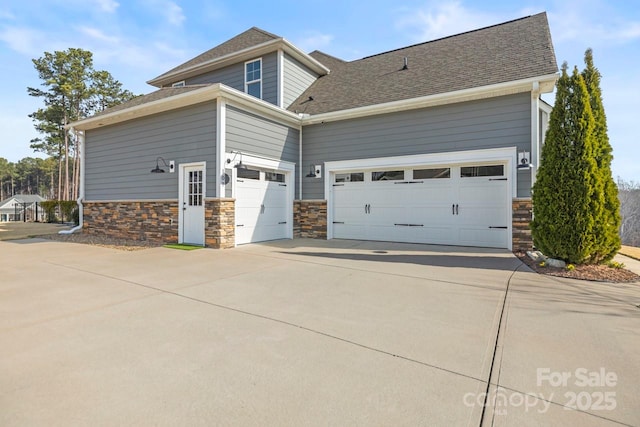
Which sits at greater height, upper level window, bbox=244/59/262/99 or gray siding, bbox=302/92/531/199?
upper level window, bbox=244/59/262/99

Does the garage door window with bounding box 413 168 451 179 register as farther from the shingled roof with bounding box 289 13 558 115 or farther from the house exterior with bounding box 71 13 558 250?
the shingled roof with bounding box 289 13 558 115

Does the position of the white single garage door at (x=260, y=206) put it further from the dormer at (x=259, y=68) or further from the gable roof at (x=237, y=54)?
the gable roof at (x=237, y=54)

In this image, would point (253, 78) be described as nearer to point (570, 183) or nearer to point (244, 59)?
point (244, 59)

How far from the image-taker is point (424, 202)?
27.7 feet

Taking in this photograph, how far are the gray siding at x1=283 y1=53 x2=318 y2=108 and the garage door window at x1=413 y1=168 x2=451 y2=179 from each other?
192 inches

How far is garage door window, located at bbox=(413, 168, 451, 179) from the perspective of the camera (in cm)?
815

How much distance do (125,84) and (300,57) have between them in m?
24.9

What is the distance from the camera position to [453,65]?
29.8 ft

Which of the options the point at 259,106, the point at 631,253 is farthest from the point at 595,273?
the point at 259,106

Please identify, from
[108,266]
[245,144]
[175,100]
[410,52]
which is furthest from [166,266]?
[410,52]

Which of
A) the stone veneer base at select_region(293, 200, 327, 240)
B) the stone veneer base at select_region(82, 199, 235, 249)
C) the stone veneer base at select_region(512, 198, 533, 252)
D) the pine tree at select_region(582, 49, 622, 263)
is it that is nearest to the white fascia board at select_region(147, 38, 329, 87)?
the stone veneer base at select_region(293, 200, 327, 240)

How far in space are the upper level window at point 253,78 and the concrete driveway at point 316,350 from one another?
25.9 ft

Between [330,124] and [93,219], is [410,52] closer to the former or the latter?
[330,124]

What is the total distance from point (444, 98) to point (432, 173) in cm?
184
